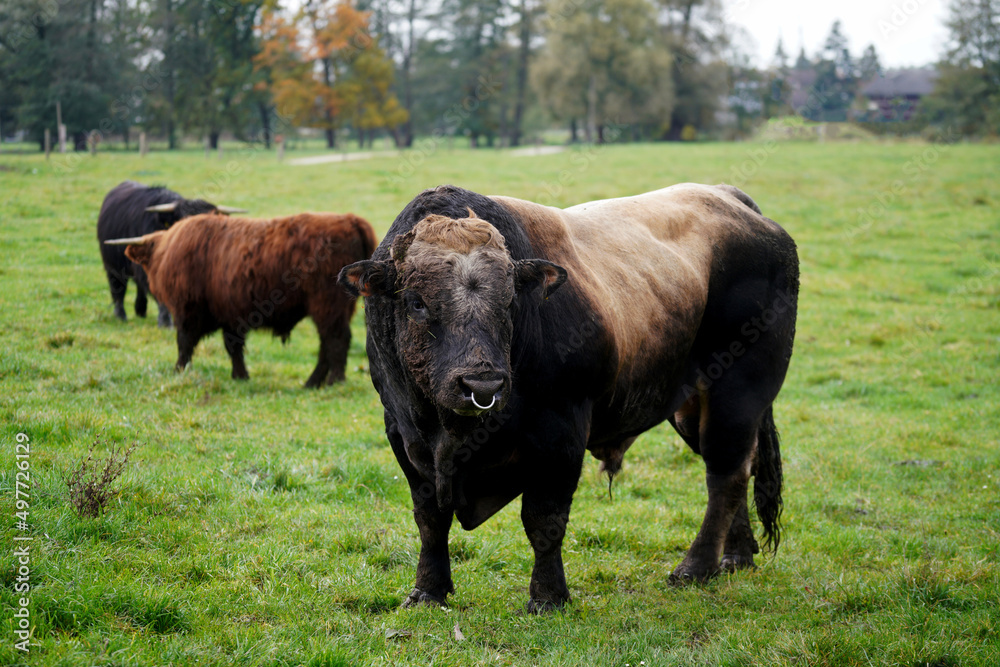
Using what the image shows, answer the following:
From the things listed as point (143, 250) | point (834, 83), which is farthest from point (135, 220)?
point (834, 83)

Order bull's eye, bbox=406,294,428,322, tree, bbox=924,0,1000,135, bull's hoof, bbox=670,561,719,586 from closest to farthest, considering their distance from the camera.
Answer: bull's eye, bbox=406,294,428,322 < bull's hoof, bbox=670,561,719,586 < tree, bbox=924,0,1000,135

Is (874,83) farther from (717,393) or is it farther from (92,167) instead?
(717,393)

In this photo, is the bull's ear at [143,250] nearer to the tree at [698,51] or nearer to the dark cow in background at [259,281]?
the dark cow in background at [259,281]

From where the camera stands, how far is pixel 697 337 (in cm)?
493

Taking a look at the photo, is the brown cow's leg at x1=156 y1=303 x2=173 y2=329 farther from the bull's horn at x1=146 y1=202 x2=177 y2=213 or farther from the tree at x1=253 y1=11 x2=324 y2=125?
the tree at x1=253 y1=11 x2=324 y2=125

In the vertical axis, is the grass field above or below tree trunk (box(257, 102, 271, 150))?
below

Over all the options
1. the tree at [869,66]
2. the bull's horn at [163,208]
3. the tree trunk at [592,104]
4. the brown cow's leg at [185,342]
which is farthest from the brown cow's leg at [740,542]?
the tree at [869,66]

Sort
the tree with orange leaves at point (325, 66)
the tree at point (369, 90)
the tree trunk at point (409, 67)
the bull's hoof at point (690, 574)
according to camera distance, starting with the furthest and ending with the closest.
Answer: the tree trunk at point (409, 67) → the tree at point (369, 90) → the tree with orange leaves at point (325, 66) → the bull's hoof at point (690, 574)

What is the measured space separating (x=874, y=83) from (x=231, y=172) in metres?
81.3

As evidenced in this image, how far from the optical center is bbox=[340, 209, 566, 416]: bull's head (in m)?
3.16

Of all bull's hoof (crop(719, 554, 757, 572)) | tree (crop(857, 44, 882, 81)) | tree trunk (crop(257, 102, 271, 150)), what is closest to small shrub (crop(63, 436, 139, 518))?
bull's hoof (crop(719, 554, 757, 572))

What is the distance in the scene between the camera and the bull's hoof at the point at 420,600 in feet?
13.3

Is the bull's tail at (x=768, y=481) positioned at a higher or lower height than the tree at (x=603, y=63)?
lower

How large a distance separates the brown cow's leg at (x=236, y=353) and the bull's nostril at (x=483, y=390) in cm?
655
